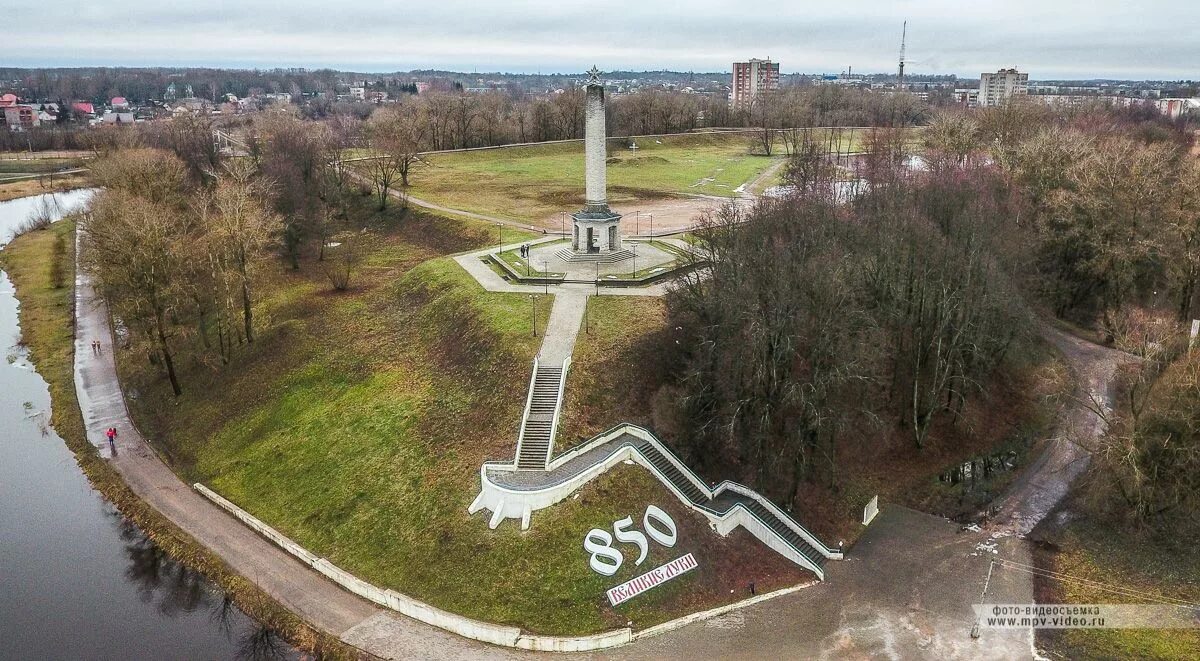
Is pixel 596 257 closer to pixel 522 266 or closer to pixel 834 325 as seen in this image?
pixel 522 266


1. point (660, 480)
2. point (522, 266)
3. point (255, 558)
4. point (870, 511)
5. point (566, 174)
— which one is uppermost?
point (566, 174)

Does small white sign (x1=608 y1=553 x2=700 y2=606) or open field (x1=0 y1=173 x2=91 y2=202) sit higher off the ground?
open field (x1=0 y1=173 x2=91 y2=202)

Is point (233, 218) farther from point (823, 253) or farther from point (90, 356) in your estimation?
point (823, 253)

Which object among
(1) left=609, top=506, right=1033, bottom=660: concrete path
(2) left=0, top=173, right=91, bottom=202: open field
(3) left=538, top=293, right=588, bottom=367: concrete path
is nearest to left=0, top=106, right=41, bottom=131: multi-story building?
(2) left=0, top=173, right=91, bottom=202: open field

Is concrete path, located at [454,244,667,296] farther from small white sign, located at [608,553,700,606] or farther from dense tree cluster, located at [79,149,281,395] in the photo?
small white sign, located at [608,553,700,606]

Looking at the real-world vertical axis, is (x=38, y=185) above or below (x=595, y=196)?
below

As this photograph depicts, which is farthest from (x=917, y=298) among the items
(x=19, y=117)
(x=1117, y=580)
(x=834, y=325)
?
(x=19, y=117)

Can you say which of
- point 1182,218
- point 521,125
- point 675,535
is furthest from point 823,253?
point 521,125
